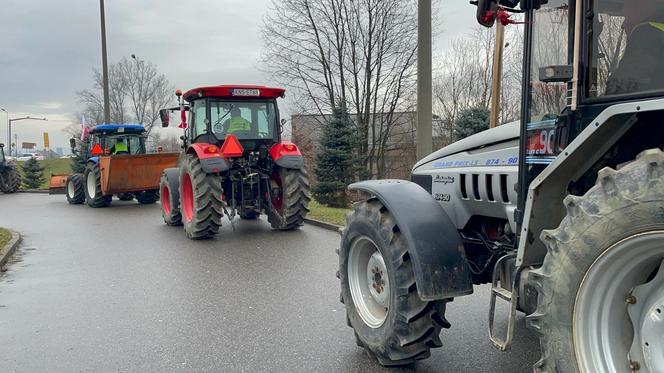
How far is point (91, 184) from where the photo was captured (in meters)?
17.4

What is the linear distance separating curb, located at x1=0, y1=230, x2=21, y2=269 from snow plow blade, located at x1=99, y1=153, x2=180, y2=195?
222 inches

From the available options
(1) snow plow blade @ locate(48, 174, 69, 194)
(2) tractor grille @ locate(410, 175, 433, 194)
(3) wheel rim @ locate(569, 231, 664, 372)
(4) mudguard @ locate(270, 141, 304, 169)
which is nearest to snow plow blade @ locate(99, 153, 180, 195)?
(4) mudguard @ locate(270, 141, 304, 169)

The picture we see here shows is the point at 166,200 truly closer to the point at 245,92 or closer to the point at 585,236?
the point at 245,92

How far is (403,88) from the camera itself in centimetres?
2467

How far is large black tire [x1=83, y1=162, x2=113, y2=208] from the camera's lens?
16.8m

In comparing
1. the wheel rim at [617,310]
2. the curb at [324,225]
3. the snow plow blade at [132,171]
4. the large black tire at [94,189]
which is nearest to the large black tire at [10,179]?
the large black tire at [94,189]

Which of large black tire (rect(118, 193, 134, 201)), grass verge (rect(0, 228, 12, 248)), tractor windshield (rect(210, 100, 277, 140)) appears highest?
tractor windshield (rect(210, 100, 277, 140))

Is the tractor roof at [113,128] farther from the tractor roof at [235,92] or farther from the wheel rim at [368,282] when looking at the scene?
the wheel rim at [368,282]

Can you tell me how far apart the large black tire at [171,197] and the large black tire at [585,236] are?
9838 mm

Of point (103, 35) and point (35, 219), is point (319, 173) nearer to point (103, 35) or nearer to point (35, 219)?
point (35, 219)

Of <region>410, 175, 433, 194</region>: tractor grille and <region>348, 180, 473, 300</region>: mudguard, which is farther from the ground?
<region>410, 175, 433, 194</region>: tractor grille

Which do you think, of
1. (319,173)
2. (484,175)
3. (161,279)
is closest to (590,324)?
(484,175)

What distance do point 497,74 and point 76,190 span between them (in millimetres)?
17680

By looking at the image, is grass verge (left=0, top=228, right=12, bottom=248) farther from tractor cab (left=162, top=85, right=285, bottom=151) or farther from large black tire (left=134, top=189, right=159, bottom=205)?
large black tire (left=134, top=189, right=159, bottom=205)
